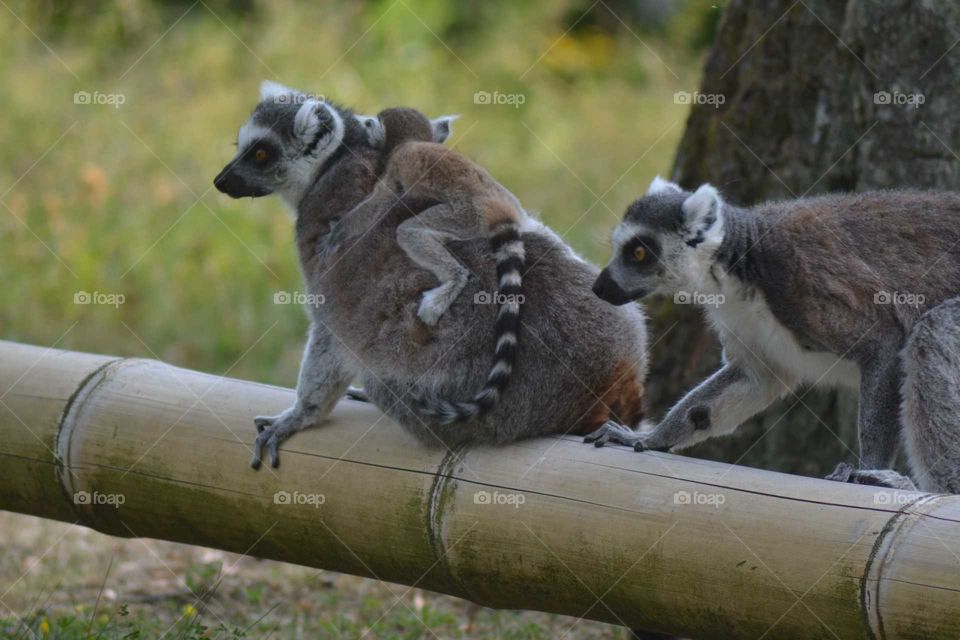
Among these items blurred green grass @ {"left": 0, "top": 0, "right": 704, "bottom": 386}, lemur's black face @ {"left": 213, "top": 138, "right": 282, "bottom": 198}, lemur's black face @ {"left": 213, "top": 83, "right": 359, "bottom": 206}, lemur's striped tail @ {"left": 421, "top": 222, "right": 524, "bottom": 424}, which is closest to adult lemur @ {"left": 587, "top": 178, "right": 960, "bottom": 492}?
lemur's striped tail @ {"left": 421, "top": 222, "right": 524, "bottom": 424}

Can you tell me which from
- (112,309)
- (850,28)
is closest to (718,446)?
(850,28)

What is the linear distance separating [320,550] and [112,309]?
5.30 metres

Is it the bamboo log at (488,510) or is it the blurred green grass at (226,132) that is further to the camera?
the blurred green grass at (226,132)

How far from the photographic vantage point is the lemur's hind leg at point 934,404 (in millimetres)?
3512

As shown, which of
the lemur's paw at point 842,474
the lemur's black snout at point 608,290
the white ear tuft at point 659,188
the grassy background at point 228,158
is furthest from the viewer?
the grassy background at point 228,158

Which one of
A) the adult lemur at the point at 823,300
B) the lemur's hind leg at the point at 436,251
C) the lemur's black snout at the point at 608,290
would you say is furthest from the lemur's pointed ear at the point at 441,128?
the lemur's black snout at the point at 608,290

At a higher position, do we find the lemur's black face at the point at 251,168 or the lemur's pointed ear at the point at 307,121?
the lemur's pointed ear at the point at 307,121

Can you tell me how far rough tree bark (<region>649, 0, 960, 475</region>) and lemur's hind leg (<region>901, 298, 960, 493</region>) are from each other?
1.14m

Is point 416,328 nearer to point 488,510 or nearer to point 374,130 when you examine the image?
point 488,510

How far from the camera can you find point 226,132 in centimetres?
1055

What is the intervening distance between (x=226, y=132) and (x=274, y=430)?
23.8 ft

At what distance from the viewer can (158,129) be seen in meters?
10.5

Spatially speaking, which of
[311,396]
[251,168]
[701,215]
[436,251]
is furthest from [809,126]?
[311,396]

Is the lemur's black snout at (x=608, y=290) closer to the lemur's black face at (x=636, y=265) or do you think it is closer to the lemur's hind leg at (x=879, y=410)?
the lemur's black face at (x=636, y=265)
